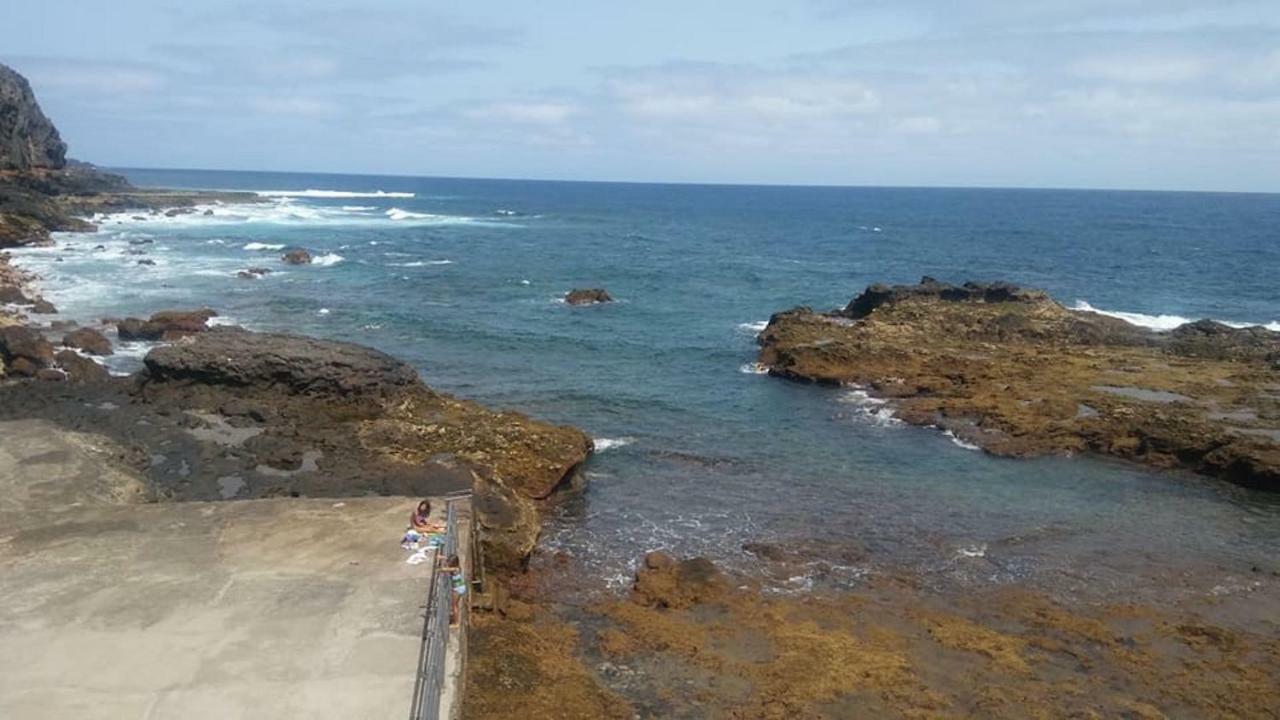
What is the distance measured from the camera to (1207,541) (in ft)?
73.9

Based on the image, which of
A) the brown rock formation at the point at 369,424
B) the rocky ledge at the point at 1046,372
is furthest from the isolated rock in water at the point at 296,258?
the rocky ledge at the point at 1046,372

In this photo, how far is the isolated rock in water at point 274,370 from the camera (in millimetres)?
28500

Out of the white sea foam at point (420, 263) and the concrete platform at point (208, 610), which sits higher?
the white sea foam at point (420, 263)

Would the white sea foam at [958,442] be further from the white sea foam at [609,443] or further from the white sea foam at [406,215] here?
→ the white sea foam at [406,215]

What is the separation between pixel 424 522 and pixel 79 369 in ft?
64.5

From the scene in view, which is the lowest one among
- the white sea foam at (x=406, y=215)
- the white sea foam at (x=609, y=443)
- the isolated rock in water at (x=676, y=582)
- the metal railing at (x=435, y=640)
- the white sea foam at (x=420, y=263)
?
the isolated rock in water at (x=676, y=582)

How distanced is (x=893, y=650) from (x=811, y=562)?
3.99 m

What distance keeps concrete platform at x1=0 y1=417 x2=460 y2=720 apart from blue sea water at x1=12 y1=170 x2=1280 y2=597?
6.21 metres

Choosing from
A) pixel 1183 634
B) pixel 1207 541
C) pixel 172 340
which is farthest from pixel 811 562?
pixel 172 340

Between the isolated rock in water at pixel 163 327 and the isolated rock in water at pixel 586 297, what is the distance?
21044 mm

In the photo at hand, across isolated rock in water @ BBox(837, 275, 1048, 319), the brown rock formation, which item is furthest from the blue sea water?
isolated rock in water @ BBox(837, 275, 1048, 319)

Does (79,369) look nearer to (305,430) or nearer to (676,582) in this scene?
(305,430)

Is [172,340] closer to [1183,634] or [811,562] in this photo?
[811,562]

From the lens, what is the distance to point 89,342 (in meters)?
36.5
